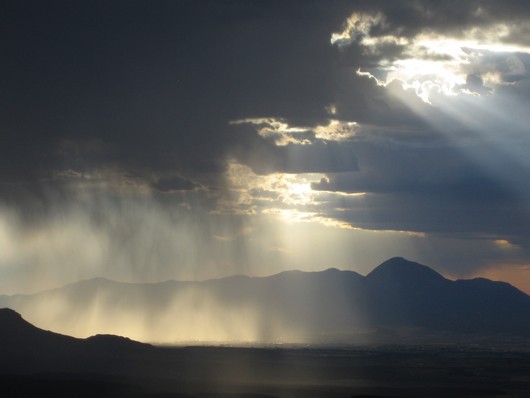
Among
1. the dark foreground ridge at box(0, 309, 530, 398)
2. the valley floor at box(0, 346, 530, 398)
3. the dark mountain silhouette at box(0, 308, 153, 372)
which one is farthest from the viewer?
the dark mountain silhouette at box(0, 308, 153, 372)

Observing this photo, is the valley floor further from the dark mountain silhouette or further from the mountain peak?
the mountain peak

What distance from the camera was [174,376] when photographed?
166125mm

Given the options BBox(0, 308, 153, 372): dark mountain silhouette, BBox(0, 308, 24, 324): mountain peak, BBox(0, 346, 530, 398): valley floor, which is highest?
BBox(0, 308, 24, 324): mountain peak

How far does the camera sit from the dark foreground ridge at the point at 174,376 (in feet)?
436

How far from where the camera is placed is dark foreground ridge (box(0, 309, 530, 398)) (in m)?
133

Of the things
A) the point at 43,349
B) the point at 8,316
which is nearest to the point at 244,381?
the point at 43,349

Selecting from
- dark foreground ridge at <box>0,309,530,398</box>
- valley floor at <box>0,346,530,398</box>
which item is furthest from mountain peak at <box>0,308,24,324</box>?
valley floor at <box>0,346,530,398</box>

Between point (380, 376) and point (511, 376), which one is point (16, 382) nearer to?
point (380, 376)

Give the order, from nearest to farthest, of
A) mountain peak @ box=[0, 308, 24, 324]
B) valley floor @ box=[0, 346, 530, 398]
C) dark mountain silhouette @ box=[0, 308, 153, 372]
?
valley floor @ box=[0, 346, 530, 398], dark mountain silhouette @ box=[0, 308, 153, 372], mountain peak @ box=[0, 308, 24, 324]

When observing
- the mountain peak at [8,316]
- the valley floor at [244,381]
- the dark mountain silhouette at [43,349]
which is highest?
the mountain peak at [8,316]

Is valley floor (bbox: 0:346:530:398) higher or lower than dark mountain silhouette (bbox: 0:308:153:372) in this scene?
lower

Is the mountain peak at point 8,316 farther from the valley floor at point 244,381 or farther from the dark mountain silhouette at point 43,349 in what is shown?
the valley floor at point 244,381

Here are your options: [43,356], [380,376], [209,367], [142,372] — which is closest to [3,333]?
[43,356]

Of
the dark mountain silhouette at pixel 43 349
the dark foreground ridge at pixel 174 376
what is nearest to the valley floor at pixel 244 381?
the dark foreground ridge at pixel 174 376
